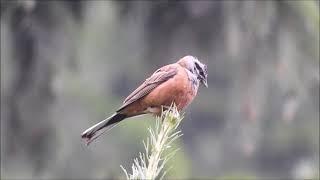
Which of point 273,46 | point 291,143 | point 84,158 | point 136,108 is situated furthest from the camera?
point 291,143

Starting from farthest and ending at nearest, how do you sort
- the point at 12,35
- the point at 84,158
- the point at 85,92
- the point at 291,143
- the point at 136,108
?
the point at 291,143, the point at 85,92, the point at 84,158, the point at 12,35, the point at 136,108

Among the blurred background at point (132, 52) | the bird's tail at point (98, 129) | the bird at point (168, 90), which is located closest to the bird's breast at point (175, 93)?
the bird at point (168, 90)

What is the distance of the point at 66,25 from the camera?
398cm

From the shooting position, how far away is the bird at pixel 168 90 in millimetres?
2668

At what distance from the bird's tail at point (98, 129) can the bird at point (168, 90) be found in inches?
1.6

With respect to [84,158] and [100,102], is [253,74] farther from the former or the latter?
[100,102]

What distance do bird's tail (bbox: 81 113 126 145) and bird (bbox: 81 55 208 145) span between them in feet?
0.13

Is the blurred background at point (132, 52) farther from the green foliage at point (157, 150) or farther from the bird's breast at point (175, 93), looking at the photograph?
the green foliage at point (157, 150)

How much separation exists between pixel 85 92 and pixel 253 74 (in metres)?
2.57

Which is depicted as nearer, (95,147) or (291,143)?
(95,147)

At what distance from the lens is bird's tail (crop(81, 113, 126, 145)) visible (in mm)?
2266

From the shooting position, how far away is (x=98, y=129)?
2.37 m

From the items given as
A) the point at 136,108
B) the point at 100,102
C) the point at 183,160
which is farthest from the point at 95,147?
the point at 136,108

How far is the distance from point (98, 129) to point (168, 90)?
42 cm
